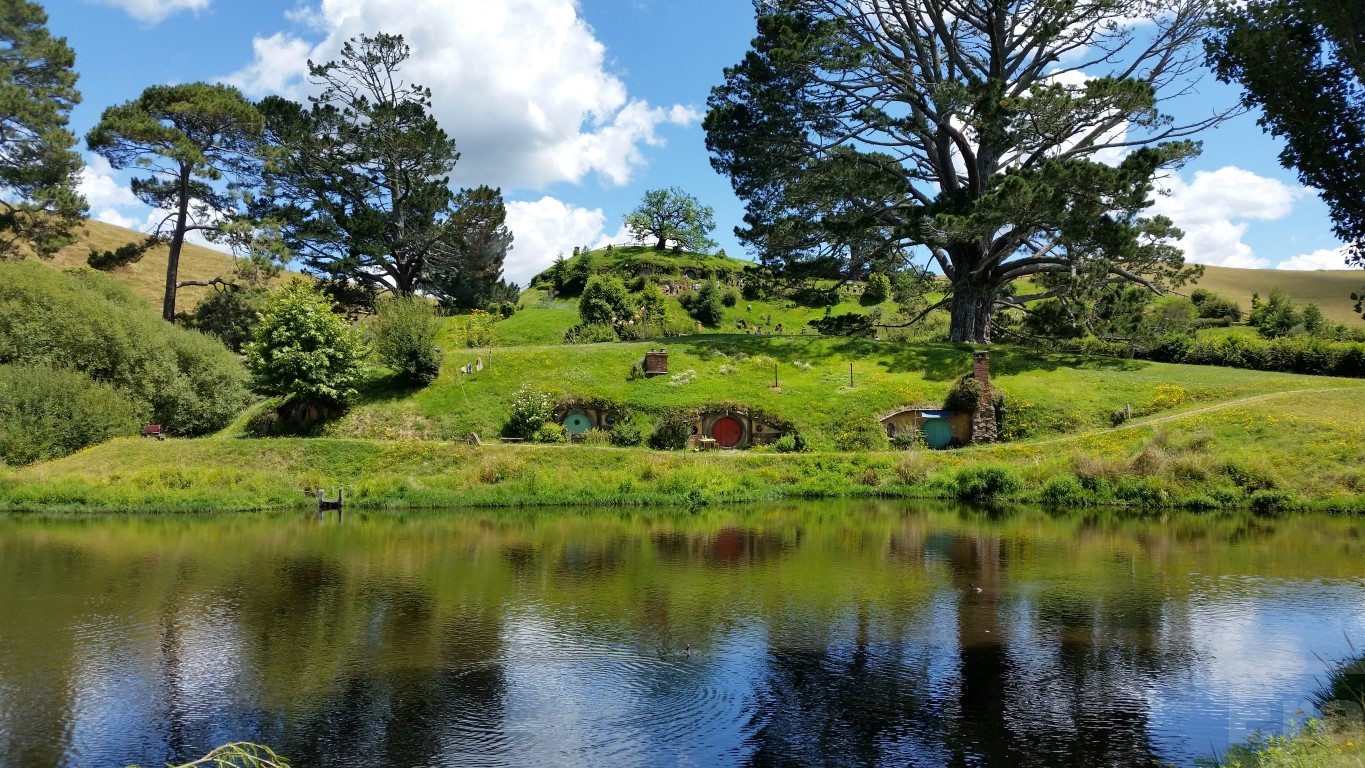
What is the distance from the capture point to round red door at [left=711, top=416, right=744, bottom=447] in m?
48.6

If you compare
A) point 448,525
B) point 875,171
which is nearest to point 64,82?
point 448,525

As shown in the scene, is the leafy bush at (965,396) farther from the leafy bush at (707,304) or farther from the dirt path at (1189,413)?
the leafy bush at (707,304)

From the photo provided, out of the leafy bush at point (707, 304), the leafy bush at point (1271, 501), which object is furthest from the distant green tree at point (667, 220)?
the leafy bush at point (1271, 501)

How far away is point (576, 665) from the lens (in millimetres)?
17766

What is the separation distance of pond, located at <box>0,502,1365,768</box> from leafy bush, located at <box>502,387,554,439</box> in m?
15.9

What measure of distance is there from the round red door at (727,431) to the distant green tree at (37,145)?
44.4 m

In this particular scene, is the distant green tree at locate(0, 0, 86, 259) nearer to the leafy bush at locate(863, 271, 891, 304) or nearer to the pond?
the pond

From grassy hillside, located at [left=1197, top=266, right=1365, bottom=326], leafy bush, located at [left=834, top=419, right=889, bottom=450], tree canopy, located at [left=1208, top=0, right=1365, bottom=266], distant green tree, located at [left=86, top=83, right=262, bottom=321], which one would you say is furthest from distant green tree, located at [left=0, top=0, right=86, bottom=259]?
grassy hillside, located at [left=1197, top=266, right=1365, bottom=326]

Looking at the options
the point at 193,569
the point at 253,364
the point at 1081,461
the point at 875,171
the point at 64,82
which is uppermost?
the point at 64,82

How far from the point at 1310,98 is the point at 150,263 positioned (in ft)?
349

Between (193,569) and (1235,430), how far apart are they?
43.6m

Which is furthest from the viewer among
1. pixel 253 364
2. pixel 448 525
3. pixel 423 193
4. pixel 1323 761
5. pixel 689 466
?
pixel 423 193

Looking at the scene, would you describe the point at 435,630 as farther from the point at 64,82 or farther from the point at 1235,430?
the point at 64,82

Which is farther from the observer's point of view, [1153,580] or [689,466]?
[689,466]
